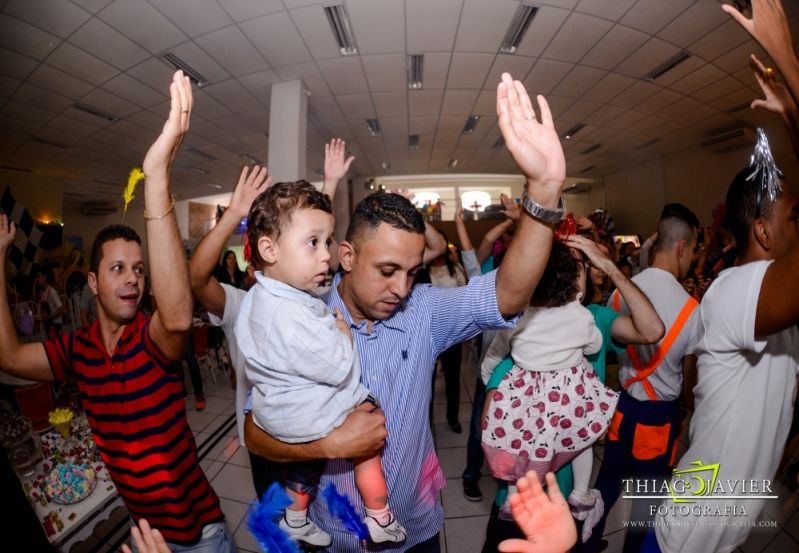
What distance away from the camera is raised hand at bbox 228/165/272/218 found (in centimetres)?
146

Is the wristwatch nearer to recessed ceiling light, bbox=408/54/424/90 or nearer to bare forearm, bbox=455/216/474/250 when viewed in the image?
bare forearm, bbox=455/216/474/250

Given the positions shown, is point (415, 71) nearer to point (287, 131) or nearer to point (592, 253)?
point (287, 131)

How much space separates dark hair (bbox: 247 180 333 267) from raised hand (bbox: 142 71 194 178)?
0.26m

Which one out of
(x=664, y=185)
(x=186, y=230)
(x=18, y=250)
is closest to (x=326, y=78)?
(x=18, y=250)

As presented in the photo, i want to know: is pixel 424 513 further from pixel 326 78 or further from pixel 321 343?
pixel 326 78

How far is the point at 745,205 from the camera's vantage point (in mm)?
1227

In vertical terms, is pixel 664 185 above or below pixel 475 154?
below

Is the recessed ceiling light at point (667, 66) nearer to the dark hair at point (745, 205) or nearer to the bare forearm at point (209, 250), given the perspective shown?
the dark hair at point (745, 205)

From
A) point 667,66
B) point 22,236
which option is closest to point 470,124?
point 667,66

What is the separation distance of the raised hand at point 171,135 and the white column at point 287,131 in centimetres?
437

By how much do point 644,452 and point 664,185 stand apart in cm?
1108

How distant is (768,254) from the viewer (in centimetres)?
117

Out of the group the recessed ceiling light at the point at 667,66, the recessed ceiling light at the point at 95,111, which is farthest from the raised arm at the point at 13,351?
the recessed ceiling light at the point at 667,66

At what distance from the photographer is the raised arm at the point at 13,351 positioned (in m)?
1.20
